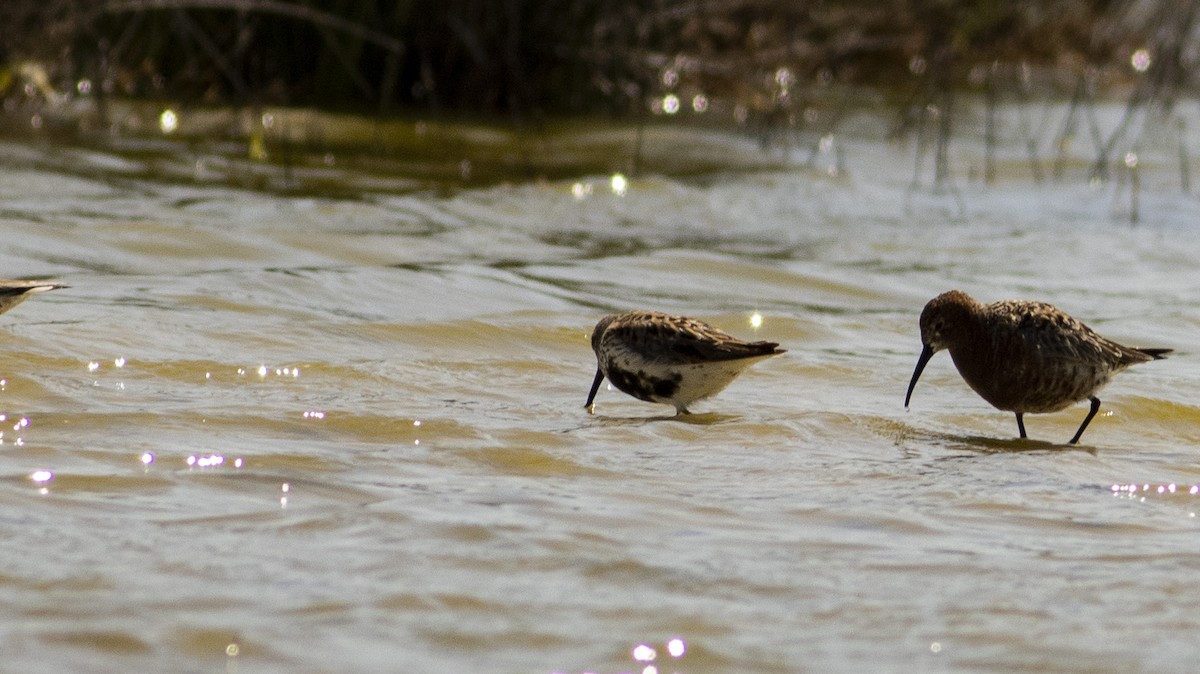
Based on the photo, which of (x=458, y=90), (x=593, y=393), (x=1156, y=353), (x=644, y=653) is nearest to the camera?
(x=644, y=653)

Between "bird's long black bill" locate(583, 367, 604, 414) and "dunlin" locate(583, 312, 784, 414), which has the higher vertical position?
"dunlin" locate(583, 312, 784, 414)

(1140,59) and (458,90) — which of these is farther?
(1140,59)

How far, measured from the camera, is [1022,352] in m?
7.19

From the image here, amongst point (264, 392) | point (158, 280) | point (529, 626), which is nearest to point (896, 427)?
point (264, 392)

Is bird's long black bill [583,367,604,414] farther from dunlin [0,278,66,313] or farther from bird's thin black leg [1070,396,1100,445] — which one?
dunlin [0,278,66,313]

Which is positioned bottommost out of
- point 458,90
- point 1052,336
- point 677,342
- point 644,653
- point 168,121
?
point 644,653

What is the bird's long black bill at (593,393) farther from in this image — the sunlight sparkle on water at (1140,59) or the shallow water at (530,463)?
the sunlight sparkle on water at (1140,59)

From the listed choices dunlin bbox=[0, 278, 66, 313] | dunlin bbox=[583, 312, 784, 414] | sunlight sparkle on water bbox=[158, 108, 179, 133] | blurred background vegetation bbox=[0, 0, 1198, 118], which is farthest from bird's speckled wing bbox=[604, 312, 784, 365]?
sunlight sparkle on water bbox=[158, 108, 179, 133]

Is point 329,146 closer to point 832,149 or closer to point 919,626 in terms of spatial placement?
point 832,149

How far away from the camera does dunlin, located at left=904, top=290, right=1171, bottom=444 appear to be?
719 centimetres

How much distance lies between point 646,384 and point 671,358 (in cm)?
18

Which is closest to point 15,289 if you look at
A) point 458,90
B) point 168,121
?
point 168,121

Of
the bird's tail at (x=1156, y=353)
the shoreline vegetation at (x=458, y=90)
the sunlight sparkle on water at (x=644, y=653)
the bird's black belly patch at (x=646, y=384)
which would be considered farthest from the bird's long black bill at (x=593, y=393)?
the shoreline vegetation at (x=458, y=90)

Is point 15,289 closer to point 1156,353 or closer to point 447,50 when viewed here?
point 1156,353
